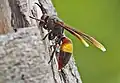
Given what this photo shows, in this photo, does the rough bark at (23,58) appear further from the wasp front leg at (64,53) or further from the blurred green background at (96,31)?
the blurred green background at (96,31)

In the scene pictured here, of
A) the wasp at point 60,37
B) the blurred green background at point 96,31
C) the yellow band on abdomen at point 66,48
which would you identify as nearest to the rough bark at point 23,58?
the wasp at point 60,37

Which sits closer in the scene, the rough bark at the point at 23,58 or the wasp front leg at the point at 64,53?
the rough bark at the point at 23,58

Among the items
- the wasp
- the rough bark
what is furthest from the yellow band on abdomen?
the rough bark

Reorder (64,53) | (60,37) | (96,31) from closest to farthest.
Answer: (64,53), (60,37), (96,31)

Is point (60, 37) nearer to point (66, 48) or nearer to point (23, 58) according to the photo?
point (66, 48)

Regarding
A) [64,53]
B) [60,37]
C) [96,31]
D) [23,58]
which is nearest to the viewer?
[23,58]

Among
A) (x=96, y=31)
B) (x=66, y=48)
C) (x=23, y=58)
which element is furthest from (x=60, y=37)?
(x=96, y=31)

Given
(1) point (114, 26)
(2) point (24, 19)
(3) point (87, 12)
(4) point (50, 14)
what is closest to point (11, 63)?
(2) point (24, 19)

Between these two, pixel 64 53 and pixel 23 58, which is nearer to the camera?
pixel 23 58
